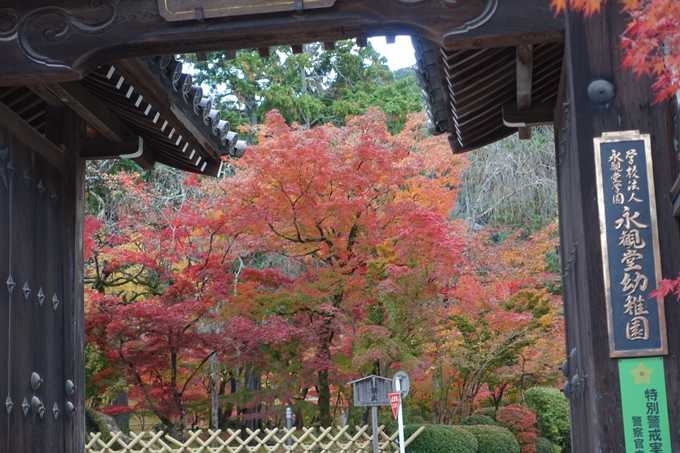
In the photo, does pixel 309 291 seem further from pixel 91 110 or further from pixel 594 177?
pixel 594 177

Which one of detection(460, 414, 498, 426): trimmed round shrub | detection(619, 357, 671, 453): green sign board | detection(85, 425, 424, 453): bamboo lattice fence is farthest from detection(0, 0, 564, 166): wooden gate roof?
detection(460, 414, 498, 426): trimmed round shrub

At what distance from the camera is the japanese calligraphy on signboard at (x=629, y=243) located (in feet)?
14.1

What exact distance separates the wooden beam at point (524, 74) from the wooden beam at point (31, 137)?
3562 millimetres

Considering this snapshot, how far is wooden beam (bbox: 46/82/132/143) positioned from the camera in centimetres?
616

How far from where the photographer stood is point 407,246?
12.6m

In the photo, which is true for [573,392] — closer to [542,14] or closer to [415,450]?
[542,14]

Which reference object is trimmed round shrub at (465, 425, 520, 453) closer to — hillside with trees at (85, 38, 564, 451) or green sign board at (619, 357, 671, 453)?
hillside with trees at (85, 38, 564, 451)

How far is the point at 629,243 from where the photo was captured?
14.3 feet

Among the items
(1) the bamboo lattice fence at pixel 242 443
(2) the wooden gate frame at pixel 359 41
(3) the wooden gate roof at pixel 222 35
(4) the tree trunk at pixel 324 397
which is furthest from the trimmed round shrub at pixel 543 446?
(3) the wooden gate roof at pixel 222 35

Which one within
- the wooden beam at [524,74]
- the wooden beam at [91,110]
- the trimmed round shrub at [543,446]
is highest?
the wooden beam at [91,110]

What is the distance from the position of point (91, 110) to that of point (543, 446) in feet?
34.2

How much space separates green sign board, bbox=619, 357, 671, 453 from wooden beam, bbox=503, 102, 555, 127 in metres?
3.10

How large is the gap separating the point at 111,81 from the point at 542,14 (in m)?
3.15

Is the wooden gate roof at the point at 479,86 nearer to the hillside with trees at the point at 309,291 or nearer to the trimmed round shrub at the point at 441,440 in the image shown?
the hillside with trees at the point at 309,291
